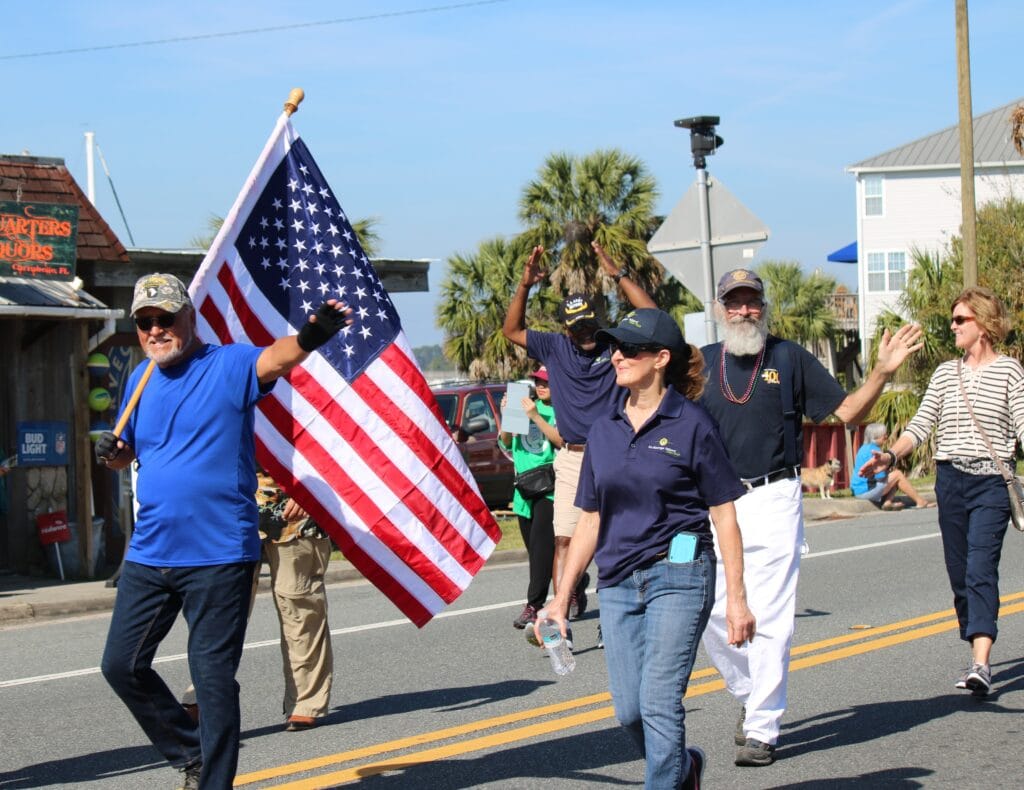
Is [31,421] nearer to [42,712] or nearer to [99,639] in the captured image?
[99,639]

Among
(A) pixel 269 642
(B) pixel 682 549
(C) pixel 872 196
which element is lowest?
(A) pixel 269 642

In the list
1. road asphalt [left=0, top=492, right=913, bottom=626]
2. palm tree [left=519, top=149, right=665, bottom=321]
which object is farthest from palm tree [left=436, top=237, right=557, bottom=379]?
road asphalt [left=0, top=492, right=913, bottom=626]

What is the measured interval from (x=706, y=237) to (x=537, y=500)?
12.9ft

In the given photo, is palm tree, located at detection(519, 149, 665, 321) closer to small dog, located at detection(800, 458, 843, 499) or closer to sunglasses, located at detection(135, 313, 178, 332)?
small dog, located at detection(800, 458, 843, 499)

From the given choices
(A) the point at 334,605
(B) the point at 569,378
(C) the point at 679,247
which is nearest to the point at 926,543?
(C) the point at 679,247

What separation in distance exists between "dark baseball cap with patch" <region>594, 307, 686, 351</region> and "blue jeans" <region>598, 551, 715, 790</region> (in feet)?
2.39

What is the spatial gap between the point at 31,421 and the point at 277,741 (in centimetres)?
829

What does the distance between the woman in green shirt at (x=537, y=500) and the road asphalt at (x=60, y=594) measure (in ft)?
11.3

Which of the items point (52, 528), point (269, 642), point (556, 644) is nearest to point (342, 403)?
point (556, 644)

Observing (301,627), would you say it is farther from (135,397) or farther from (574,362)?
(574,362)

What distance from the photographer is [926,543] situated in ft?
47.7

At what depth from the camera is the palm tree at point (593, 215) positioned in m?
35.7

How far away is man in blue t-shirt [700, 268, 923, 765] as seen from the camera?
6.11 metres

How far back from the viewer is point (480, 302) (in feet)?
121
